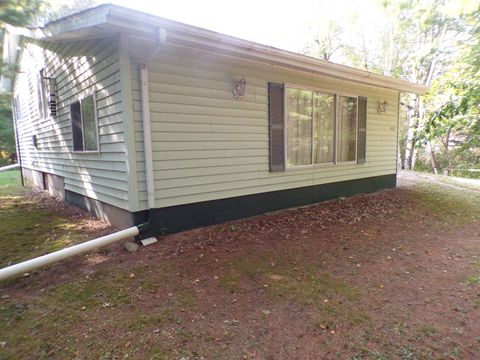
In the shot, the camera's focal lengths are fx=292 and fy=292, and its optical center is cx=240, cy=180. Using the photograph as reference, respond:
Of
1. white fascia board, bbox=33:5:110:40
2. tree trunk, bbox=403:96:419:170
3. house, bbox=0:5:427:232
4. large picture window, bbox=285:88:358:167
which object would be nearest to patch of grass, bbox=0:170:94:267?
house, bbox=0:5:427:232

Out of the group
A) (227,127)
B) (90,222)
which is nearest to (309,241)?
(227,127)

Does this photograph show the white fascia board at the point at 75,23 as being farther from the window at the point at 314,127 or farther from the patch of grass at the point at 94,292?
the window at the point at 314,127

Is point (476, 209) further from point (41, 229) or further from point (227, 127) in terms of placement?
point (41, 229)

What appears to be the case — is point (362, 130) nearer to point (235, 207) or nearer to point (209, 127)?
point (235, 207)

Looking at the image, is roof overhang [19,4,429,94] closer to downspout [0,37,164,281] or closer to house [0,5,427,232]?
house [0,5,427,232]

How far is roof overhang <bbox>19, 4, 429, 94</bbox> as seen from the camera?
300cm

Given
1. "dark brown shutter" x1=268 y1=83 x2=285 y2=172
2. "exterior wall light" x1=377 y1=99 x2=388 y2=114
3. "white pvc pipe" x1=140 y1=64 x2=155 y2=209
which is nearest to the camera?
"white pvc pipe" x1=140 y1=64 x2=155 y2=209

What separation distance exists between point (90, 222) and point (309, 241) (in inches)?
136

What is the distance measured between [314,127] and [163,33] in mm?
3601

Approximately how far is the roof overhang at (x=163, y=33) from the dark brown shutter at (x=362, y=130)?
1588mm

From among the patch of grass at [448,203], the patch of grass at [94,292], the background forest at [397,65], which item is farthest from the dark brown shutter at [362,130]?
the patch of grass at [94,292]

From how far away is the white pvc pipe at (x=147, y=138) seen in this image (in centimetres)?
365

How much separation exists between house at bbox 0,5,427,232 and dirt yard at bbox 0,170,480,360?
61 centimetres

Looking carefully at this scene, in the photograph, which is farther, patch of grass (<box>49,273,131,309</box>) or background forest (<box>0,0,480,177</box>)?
background forest (<box>0,0,480,177</box>)
